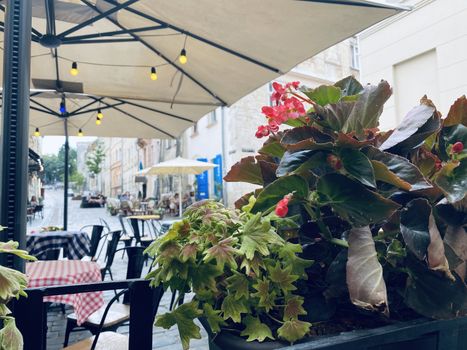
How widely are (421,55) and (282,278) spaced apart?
7903 millimetres

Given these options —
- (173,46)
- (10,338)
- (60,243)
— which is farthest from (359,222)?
(60,243)

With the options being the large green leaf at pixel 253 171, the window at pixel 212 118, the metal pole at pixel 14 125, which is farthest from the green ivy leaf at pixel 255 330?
the window at pixel 212 118

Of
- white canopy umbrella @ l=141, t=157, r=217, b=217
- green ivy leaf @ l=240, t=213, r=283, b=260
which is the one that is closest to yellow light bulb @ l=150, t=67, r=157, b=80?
green ivy leaf @ l=240, t=213, r=283, b=260

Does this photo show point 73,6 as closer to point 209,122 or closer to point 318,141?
point 318,141

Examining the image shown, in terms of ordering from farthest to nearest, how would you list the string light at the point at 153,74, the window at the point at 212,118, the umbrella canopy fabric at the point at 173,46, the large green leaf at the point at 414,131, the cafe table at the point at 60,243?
the window at the point at 212,118 < the string light at the point at 153,74 < the cafe table at the point at 60,243 < the umbrella canopy fabric at the point at 173,46 < the large green leaf at the point at 414,131

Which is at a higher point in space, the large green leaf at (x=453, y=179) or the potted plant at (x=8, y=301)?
the large green leaf at (x=453, y=179)

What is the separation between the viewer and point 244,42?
11.8 feet

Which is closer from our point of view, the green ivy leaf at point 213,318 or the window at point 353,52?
the green ivy leaf at point 213,318

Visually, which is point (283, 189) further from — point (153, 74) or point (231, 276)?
point (153, 74)

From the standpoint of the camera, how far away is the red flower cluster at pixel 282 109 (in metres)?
1.11

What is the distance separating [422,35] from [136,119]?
597 cm

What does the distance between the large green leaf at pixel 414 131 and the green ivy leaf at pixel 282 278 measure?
402 millimetres

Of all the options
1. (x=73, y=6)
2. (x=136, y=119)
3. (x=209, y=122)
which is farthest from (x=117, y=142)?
(x=73, y=6)

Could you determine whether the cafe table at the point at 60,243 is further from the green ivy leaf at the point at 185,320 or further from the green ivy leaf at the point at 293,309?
the green ivy leaf at the point at 293,309
